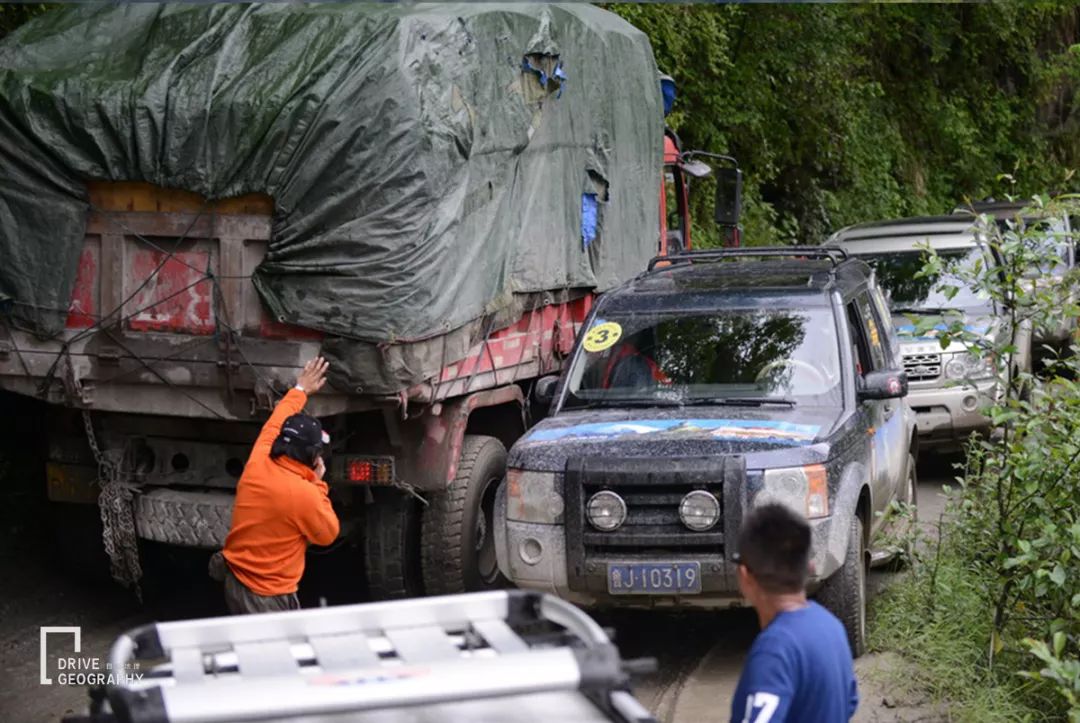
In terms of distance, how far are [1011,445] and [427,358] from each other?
2.99 m

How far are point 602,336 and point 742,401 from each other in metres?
1.00

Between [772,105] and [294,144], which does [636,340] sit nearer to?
[294,144]

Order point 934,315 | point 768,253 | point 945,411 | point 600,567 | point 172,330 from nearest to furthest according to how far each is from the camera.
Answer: point 600,567
point 172,330
point 768,253
point 945,411
point 934,315

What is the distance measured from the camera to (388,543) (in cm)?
848

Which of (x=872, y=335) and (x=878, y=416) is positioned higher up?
(x=872, y=335)

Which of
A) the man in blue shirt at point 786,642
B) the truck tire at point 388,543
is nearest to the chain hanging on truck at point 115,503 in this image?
the truck tire at point 388,543

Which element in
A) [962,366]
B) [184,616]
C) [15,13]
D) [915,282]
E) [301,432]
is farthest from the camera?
[915,282]

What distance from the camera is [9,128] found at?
814 centimetres

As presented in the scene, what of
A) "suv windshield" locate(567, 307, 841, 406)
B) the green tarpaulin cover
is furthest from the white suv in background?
the green tarpaulin cover

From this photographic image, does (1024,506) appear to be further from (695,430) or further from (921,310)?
→ (921,310)

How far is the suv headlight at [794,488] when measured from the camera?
23.2ft

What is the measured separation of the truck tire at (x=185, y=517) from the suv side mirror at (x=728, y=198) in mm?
5819

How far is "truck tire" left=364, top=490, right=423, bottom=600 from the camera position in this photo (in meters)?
8.48

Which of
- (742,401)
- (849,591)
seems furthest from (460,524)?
(849,591)
